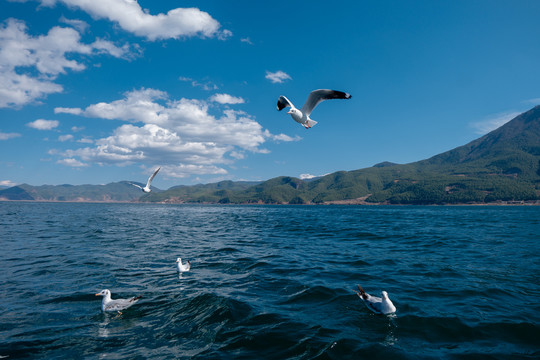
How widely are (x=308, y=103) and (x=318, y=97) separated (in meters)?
0.69

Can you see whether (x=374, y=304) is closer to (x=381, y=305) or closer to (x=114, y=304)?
(x=381, y=305)

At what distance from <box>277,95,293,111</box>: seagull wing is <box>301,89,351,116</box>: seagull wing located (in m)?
0.88

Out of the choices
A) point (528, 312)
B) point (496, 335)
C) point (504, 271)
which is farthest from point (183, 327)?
point (504, 271)

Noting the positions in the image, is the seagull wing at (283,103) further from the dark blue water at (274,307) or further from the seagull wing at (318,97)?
the dark blue water at (274,307)

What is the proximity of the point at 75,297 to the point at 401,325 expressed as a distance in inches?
496

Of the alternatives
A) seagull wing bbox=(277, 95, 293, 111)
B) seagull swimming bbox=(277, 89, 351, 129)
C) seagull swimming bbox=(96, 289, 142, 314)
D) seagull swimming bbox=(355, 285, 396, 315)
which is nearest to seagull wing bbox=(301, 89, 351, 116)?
seagull swimming bbox=(277, 89, 351, 129)

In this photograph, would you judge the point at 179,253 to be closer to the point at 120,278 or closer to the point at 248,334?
the point at 120,278

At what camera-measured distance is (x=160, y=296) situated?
36.2 ft

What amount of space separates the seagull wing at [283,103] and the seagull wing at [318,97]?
2.89 ft

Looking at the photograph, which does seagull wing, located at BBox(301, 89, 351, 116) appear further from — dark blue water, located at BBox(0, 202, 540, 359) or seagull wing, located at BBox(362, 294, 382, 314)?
dark blue water, located at BBox(0, 202, 540, 359)

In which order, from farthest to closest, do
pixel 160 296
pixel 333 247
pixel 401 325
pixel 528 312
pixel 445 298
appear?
pixel 333 247, pixel 160 296, pixel 445 298, pixel 528 312, pixel 401 325

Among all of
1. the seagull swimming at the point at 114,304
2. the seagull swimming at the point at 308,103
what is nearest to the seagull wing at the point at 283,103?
the seagull swimming at the point at 308,103

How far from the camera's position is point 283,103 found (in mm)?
14258

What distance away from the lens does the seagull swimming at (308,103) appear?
11905 millimetres
